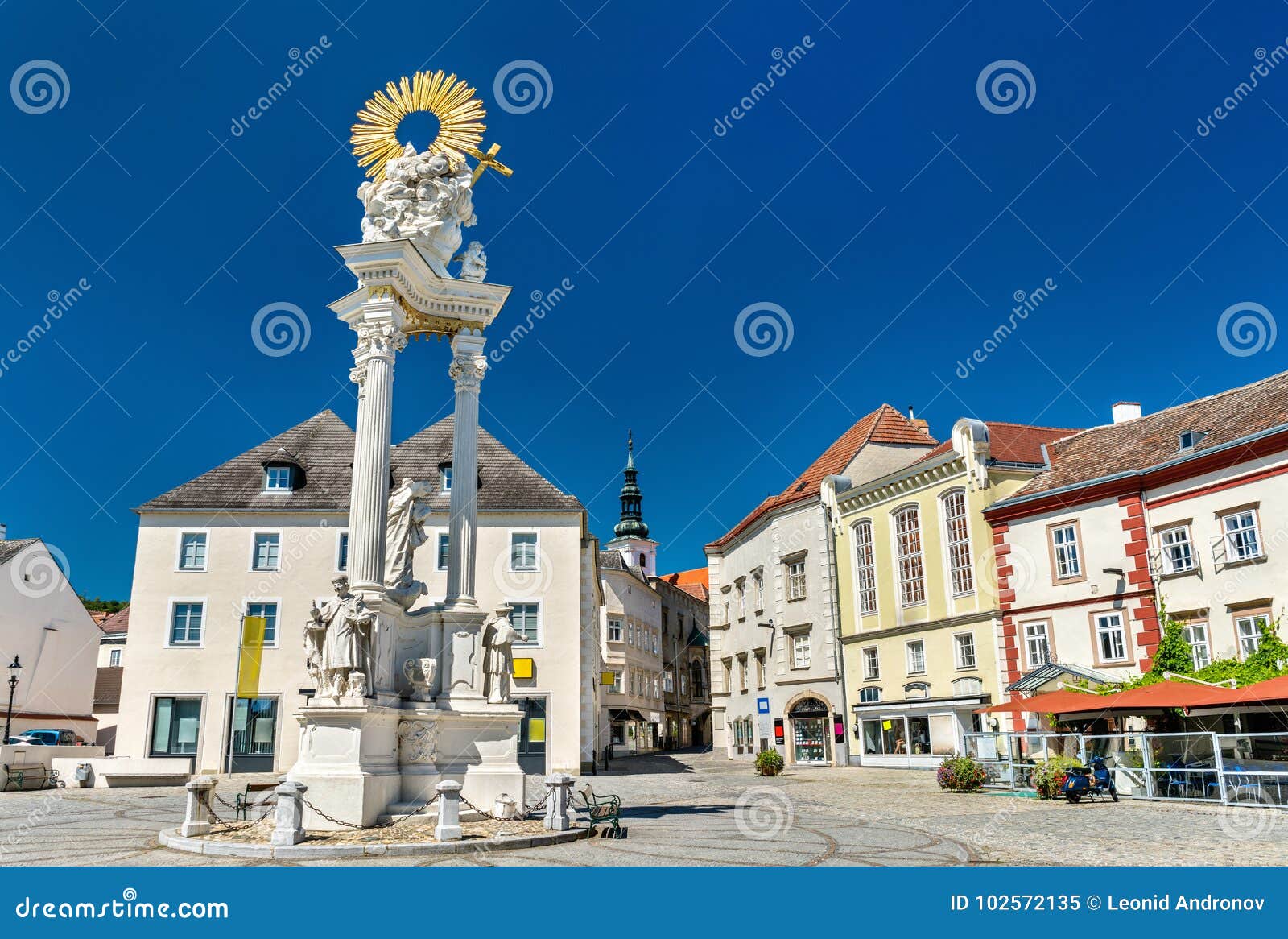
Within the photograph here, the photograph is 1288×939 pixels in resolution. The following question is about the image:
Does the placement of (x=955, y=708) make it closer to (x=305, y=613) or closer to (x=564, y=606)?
(x=564, y=606)

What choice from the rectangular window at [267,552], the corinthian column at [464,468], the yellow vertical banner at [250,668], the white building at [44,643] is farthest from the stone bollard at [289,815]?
the white building at [44,643]

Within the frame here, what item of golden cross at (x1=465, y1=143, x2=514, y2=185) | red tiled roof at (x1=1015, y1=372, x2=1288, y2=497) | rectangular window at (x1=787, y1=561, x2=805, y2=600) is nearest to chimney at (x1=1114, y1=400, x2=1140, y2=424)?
red tiled roof at (x1=1015, y1=372, x2=1288, y2=497)

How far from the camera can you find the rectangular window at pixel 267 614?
34.4 meters

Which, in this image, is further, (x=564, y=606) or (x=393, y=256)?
(x=564, y=606)

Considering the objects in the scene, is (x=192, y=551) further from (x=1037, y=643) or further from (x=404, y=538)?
(x=1037, y=643)

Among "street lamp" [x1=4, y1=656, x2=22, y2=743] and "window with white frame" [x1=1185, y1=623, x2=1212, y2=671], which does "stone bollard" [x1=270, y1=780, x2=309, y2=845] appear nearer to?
"street lamp" [x1=4, y1=656, x2=22, y2=743]

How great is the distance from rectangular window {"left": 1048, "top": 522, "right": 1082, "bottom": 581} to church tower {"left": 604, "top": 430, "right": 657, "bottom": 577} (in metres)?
66.3

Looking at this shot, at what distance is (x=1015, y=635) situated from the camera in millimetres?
32469

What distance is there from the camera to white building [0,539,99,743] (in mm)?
38250

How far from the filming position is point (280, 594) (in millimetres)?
34938

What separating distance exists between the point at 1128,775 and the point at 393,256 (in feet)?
62.4

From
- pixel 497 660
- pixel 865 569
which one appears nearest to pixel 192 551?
pixel 497 660

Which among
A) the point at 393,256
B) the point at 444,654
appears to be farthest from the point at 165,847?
the point at 393,256

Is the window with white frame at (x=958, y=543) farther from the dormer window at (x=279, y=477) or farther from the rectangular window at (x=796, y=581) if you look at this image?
the dormer window at (x=279, y=477)
